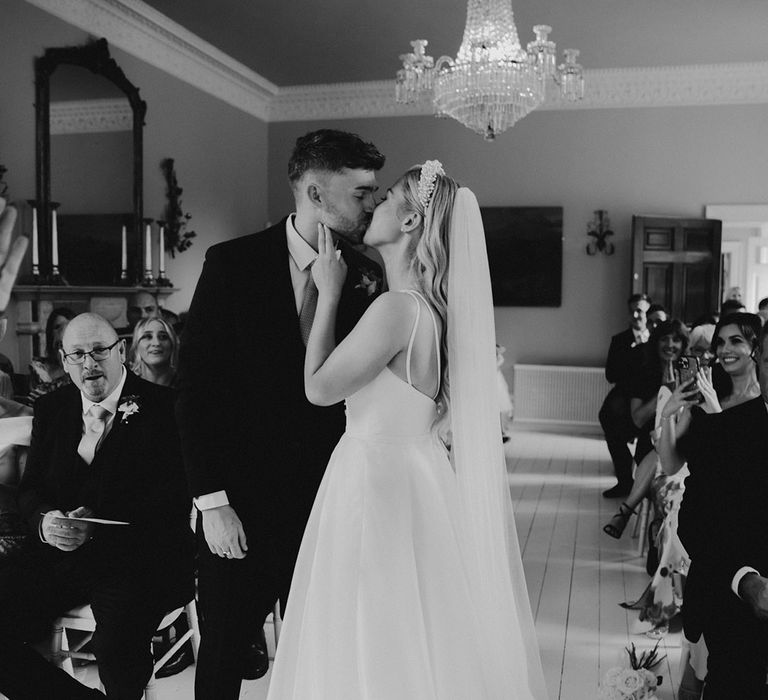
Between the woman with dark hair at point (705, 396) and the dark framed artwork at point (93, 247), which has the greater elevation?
the dark framed artwork at point (93, 247)

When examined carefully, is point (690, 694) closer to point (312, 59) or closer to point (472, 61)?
point (472, 61)

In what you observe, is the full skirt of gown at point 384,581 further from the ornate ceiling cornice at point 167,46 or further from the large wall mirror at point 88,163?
the ornate ceiling cornice at point 167,46

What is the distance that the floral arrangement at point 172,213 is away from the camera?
6891 millimetres

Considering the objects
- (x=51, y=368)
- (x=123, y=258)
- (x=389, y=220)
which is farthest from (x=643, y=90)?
(x=389, y=220)

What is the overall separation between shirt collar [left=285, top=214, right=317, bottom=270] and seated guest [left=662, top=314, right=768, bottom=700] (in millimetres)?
1258

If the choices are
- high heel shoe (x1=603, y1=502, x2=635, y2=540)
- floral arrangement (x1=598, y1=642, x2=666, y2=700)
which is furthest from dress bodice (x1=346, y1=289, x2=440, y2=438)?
high heel shoe (x1=603, y1=502, x2=635, y2=540)

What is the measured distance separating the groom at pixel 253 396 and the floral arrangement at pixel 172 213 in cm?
520

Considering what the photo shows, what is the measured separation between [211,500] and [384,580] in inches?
18.1

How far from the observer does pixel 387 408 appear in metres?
1.96

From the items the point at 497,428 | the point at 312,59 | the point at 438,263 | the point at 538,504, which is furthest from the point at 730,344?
the point at 312,59

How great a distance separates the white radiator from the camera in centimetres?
830

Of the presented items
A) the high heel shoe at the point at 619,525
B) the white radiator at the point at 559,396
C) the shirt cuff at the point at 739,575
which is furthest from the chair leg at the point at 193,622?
the white radiator at the point at 559,396

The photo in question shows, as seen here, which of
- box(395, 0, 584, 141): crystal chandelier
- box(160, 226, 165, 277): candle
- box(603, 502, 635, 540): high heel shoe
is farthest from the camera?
box(160, 226, 165, 277): candle

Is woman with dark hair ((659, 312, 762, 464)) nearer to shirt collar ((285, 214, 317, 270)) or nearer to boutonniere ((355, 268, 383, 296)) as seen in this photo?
boutonniere ((355, 268, 383, 296))
